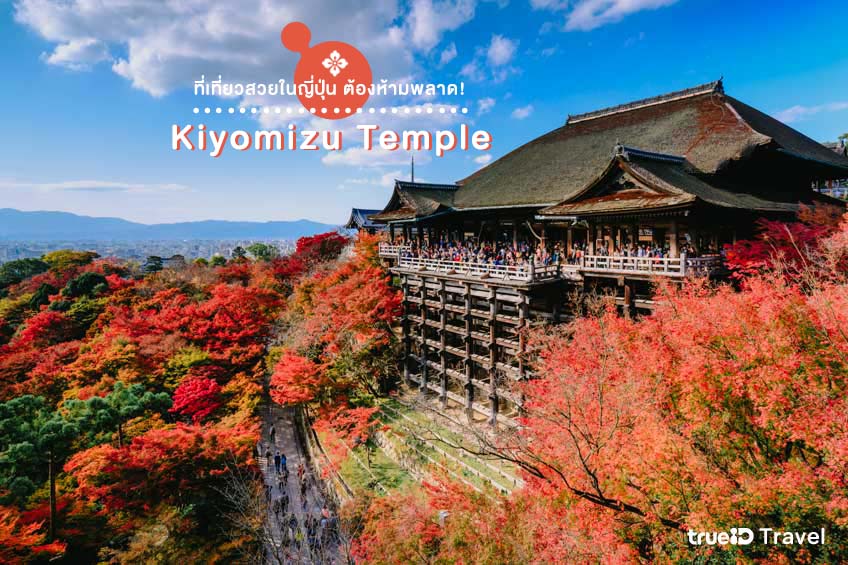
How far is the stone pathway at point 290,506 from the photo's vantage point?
13.9 meters

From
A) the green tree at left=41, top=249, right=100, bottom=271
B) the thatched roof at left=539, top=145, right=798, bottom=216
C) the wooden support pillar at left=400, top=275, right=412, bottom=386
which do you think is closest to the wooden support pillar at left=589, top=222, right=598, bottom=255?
the thatched roof at left=539, top=145, right=798, bottom=216

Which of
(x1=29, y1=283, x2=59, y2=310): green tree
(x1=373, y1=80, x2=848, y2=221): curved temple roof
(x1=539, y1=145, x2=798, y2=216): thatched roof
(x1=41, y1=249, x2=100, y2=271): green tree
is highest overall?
(x1=373, y1=80, x2=848, y2=221): curved temple roof

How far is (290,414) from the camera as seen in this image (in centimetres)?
2517

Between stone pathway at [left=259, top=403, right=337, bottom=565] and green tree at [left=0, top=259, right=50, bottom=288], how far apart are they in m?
38.2

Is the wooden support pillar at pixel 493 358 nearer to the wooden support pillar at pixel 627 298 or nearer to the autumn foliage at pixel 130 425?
the wooden support pillar at pixel 627 298

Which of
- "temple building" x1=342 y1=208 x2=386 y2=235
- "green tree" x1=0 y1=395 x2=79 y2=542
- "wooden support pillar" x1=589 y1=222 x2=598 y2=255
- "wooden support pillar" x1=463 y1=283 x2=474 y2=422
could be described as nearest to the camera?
"green tree" x1=0 y1=395 x2=79 y2=542

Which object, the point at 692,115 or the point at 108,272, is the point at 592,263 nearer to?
the point at 692,115

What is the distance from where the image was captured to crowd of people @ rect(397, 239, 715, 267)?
14578mm

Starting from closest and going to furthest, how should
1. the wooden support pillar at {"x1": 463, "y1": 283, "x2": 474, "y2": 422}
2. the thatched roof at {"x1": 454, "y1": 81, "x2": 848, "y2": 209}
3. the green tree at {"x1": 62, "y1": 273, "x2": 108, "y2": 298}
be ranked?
1. the thatched roof at {"x1": 454, "y1": 81, "x2": 848, "y2": 209}
2. the wooden support pillar at {"x1": 463, "y1": 283, "x2": 474, "y2": 422}
3. the green tree at {"x1": 62, "y1": 273, "x2": 108, "y2": 298}

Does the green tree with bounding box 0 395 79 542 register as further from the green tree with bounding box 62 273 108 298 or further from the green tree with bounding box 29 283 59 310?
the green tree with bounding box 29 283 59 310

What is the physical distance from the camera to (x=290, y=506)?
17344mm

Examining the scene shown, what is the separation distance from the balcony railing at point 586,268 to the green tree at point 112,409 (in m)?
12.5

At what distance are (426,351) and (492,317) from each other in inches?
213

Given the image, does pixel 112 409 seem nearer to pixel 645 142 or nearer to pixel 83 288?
pixel 83 288
